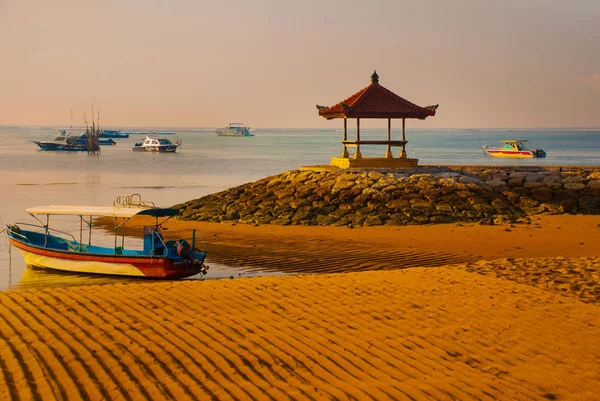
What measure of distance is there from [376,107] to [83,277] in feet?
57.0

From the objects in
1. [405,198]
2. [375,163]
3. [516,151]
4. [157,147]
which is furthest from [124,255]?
[157,147]

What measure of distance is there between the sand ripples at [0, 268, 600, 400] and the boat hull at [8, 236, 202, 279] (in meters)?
4.44

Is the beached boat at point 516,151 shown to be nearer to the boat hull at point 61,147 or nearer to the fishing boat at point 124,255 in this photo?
the boat hull at point 61,147

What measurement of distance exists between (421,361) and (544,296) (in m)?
4.62

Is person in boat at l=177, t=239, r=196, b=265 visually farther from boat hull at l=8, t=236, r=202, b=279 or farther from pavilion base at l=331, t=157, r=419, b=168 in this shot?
pavilion base at l=331, t=157, r=419, b=168

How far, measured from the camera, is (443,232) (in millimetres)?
25891


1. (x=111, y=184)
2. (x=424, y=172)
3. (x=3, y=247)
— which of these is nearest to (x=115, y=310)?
(x=3, y=247)

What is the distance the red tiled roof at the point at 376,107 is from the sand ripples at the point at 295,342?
19437 millimetres

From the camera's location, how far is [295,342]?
10.5 metres

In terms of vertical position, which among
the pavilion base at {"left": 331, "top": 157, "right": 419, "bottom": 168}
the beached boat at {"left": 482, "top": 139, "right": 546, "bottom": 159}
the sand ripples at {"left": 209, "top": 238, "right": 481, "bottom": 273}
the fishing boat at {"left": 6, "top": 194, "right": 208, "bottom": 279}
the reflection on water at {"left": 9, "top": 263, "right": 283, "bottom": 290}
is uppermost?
the beached boat at {"left": 482, "top": 139, "right": 546, "bottom": 159}

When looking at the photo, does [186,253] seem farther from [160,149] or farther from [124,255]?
[160,149]

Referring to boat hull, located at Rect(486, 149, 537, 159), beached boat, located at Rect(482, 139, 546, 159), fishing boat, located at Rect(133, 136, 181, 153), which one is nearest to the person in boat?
beached boat, located at Rect(482, 139, 546, 159)

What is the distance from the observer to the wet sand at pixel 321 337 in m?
8.97

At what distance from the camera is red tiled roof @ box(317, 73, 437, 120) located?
33250mm
